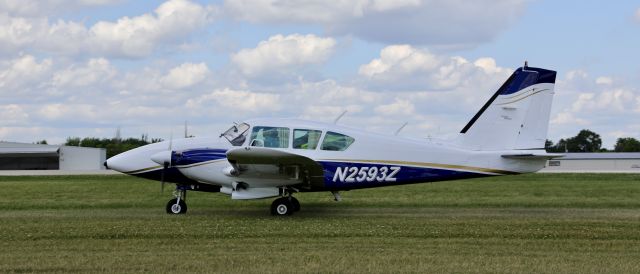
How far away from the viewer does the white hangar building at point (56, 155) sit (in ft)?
213

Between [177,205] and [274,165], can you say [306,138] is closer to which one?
[274,165]

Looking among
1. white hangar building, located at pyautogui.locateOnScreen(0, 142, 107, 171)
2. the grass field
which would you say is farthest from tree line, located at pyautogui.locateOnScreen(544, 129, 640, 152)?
the grass field

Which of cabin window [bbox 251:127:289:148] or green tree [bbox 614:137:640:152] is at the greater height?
green tree [bbox 614:137:640:152]

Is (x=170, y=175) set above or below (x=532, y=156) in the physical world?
below

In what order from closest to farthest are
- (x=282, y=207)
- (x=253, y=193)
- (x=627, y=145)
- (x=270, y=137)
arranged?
(x=270, y=137) → (x=253, y=193) → (x=282, y=207) → (x=627, y=145)

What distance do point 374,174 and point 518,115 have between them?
3502mm

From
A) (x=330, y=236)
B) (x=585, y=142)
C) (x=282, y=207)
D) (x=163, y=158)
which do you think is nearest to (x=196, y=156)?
(x=163, y=158)

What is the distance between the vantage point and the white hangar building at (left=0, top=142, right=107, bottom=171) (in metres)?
64.8

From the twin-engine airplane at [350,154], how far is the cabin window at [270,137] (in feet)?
0.07

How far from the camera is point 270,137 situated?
1664 centimetres

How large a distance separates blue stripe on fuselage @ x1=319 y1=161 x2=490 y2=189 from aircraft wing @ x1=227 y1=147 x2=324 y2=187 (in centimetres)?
29

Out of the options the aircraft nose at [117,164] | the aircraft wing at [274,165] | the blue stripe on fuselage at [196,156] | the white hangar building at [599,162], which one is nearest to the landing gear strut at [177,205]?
the blue stripe on fuselage at [196,156]

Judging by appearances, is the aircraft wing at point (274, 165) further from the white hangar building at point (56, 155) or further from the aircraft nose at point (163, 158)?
the white hangar building at point (56, 155)

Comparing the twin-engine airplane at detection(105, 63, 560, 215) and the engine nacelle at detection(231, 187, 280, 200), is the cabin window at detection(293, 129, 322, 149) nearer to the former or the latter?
the twin-engine airplane at detection(105, 63, 560, 215)
